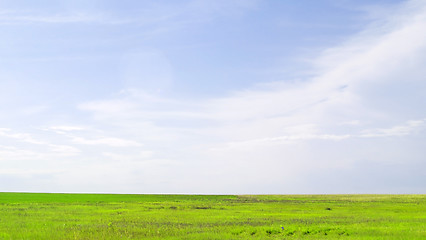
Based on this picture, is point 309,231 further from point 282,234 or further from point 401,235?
point 401,235

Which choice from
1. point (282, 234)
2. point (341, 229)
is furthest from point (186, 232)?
point (341, 229)

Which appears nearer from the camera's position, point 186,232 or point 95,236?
point 95,236

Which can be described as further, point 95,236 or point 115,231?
point 115,231

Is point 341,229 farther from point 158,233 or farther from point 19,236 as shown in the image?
point 19,236

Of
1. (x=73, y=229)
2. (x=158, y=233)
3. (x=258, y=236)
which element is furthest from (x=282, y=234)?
(x=73, y=229)

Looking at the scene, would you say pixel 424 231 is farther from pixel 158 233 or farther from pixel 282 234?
pixel 158 233

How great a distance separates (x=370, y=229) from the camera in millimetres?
25500

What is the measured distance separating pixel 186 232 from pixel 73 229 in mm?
8352

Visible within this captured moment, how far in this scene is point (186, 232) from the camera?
82.9 ft

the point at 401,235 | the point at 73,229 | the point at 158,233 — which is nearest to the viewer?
the point at 401,235

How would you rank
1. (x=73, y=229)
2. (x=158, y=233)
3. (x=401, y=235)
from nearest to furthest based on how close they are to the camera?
1. (x=401, y=235)
2. (x=158, y=233)
3. (x=73, y=229)

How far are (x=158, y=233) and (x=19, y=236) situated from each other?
8794mm

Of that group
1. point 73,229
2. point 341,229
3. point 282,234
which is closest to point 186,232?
point 282,234

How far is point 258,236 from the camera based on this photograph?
23484mm
